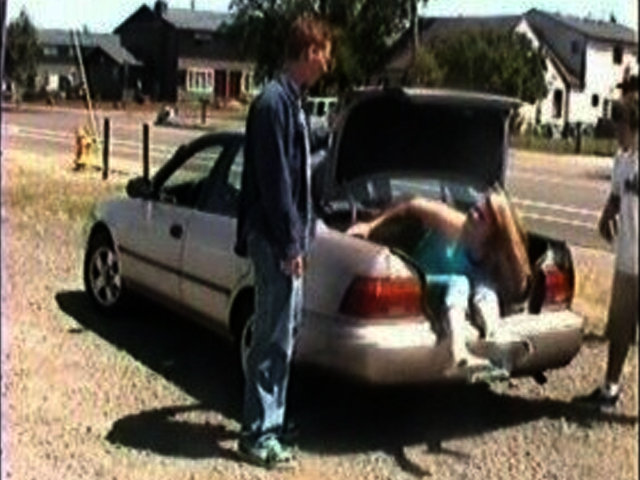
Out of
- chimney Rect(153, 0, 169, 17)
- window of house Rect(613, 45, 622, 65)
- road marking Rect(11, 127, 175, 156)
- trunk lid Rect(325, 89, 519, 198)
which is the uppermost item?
chimney Rect(153, 0, 169, 17)

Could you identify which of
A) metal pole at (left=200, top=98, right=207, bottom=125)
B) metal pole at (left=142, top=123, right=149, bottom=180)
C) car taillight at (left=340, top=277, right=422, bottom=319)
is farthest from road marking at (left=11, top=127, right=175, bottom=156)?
car taillight at (left=340, top=277, right=422, bottom=319)

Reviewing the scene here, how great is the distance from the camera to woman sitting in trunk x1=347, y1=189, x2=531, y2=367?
1799 mm

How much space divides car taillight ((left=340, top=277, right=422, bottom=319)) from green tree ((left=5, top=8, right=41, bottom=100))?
2.07 feet

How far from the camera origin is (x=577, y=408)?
1908 mm

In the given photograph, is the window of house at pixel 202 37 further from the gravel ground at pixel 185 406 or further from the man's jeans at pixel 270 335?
the gravel ground at pixel 185 406

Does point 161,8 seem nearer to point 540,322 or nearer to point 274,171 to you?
point 274,171

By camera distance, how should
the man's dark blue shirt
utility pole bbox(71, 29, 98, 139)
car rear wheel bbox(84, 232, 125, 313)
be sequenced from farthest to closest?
1. car rear wheel bbox(84, 232, 125, 313)
2. utility pole bbox(71, 29, 98, 139)
3. the man's dark blue shirt

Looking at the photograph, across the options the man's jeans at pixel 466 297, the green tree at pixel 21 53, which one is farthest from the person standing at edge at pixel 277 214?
Answer: the green tree at pixel 21 53

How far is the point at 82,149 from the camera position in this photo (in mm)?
2422

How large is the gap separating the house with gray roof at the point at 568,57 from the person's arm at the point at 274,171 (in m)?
0.18

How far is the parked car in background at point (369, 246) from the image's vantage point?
5.88 feet

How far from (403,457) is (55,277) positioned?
2.92 ft

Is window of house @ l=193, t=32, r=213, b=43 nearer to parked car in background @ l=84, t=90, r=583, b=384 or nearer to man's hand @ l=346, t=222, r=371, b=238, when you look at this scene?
parked car in background @ l=84, t=90, r=583, b=384

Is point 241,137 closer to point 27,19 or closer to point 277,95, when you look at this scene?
point 277,95
